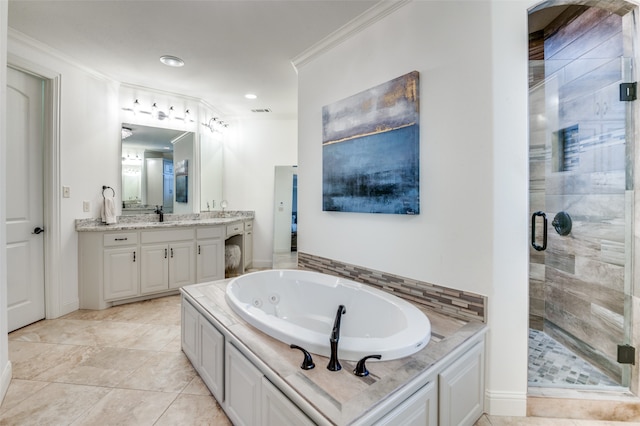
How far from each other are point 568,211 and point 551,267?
1.69 feet

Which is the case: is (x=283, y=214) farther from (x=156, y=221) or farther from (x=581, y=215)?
(x=581, y=215)

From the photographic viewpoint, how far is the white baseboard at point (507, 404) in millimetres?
1500

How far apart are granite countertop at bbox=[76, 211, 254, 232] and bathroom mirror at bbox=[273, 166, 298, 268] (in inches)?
17.7

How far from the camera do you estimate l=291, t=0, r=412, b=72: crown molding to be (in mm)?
1947

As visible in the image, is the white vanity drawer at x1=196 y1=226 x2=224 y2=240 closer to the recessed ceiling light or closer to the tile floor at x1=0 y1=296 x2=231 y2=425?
the tile floor at x1=0 y1=296 x2=231 y2=425

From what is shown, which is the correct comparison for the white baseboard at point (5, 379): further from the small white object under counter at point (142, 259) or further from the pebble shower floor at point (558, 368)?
the pebble shower floor at point (558, 368)

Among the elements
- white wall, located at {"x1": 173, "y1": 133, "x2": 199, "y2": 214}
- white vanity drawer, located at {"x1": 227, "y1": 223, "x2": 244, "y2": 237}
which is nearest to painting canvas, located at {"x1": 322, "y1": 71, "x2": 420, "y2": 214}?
white vanity drawer, located at {"x1": 227, "y1": 223, "x2": 244, "y2": 237}

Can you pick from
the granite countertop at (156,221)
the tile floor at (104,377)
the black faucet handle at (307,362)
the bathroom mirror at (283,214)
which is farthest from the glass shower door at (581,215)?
the granite countertop at (156,221)

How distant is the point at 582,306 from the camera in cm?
212

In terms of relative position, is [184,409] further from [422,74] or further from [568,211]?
[568,211]

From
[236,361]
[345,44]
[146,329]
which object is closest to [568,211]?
[345,44]

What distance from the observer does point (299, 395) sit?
981mm

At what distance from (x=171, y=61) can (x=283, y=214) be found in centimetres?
257

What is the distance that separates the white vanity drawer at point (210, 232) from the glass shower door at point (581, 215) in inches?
127
